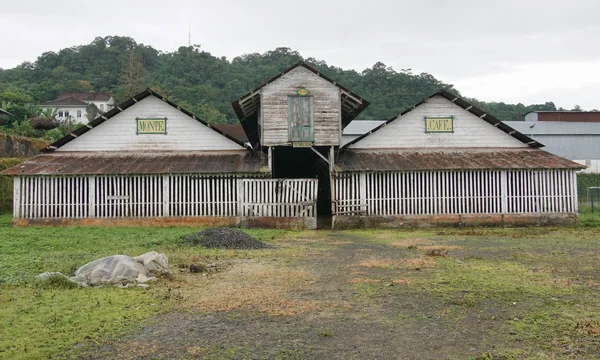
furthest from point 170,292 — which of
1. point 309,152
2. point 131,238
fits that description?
point 309,152

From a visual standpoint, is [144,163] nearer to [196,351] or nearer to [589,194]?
[196,351]

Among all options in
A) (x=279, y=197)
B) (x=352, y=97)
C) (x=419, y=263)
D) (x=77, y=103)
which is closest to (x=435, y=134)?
(x=352, y=97)

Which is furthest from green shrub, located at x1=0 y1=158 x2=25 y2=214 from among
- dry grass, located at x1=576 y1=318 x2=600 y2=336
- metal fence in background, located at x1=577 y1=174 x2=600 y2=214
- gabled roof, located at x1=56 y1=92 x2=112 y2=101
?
gabled roof, located at x1=56 y1=92 x2=112 y2=101

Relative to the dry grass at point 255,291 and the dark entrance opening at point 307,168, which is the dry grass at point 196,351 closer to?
the dry grass at point 255,291

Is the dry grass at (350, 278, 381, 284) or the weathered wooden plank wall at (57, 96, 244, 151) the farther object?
the weathered wooden plank wall at (57, 96, 244, 151)

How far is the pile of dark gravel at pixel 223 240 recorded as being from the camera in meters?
12.9

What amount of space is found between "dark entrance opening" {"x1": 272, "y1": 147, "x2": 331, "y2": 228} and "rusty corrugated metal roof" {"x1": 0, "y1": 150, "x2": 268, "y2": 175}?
3.73 m

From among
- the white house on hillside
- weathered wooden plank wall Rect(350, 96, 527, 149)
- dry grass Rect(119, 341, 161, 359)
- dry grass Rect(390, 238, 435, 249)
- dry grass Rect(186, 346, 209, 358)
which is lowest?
dry grass Rect(390, 238, 435, 249)

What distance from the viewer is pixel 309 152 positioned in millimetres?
25281

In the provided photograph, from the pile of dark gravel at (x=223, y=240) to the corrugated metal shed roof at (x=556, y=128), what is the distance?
40651 mm

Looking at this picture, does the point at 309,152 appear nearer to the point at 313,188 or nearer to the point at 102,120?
the point at 313,188

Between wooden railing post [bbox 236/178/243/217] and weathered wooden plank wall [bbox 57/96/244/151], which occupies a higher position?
weathered wooden plank wall [bbox 57/96/244/151]

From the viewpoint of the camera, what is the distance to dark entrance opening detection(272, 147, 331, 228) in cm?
2503

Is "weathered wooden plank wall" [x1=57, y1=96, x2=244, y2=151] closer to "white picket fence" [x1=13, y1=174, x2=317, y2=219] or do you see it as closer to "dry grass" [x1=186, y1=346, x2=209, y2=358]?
"white picket fence" [x1=13, y1=174, x2=317, y2=219]
